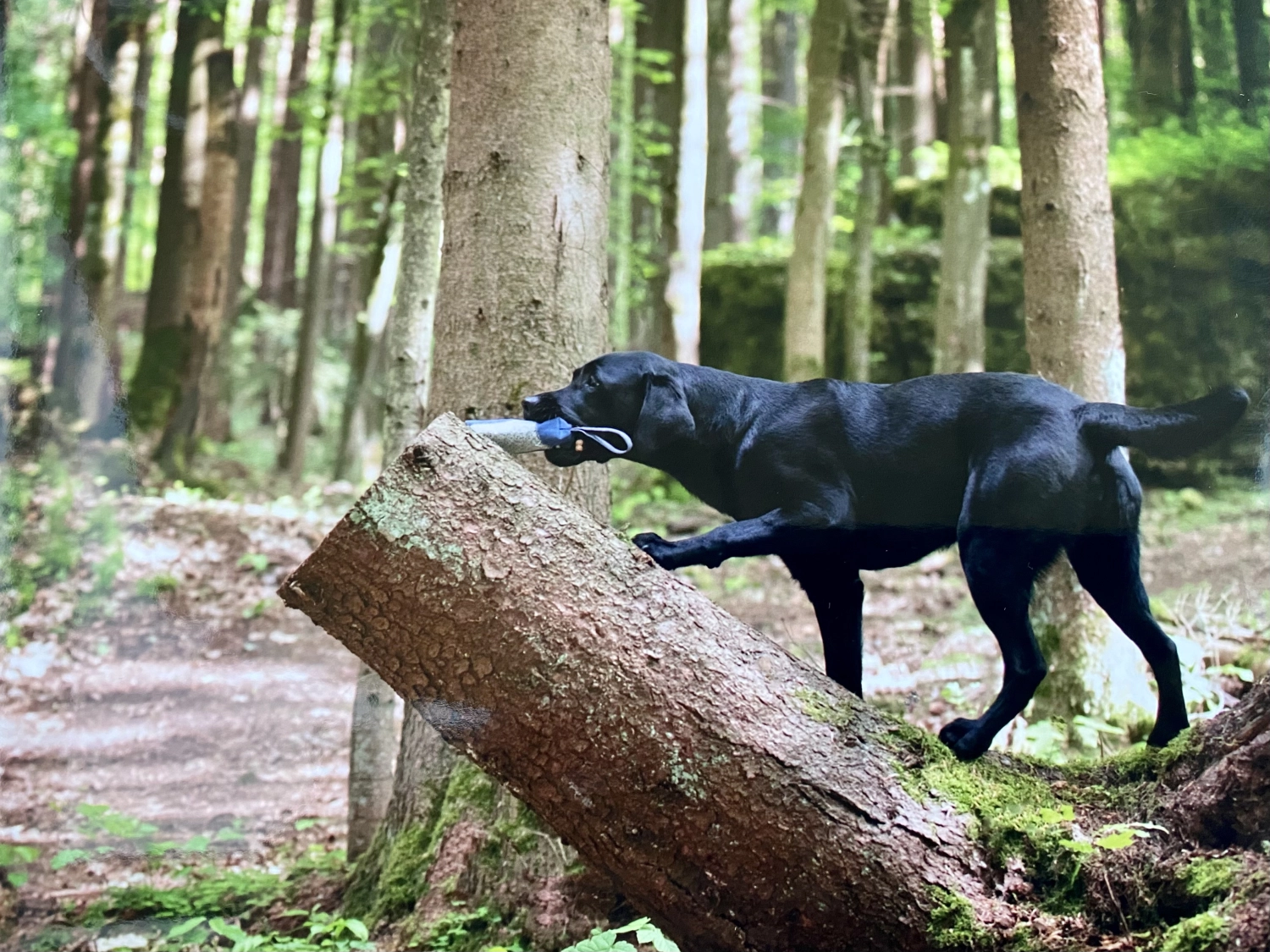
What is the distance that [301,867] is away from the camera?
4730mm

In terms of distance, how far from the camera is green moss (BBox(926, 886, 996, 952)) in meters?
2.52

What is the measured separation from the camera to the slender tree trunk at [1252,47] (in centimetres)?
439

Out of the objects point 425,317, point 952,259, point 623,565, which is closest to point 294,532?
point 425,317

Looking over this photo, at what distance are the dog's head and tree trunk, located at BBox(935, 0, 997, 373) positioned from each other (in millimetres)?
5015

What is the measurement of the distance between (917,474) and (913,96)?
43.0ft

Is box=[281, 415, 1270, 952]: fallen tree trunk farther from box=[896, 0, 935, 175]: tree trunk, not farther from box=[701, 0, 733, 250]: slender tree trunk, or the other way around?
box=[896, 0, 935, 175]: tree trunk

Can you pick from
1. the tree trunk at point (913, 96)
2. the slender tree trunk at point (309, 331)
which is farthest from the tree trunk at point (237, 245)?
the tree trunk at point (913, 96)

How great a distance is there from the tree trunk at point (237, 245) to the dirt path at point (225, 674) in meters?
4.41

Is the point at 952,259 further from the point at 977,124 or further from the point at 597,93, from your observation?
the point at 597,93

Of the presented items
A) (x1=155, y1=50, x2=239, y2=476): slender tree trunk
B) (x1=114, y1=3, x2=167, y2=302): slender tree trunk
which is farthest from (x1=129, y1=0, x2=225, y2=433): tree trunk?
(x1=114, y1=3, x2=167, y2=302): slender tree trunk

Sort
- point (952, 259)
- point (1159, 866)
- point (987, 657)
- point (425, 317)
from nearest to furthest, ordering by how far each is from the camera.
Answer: point (1159, 866), point (425, 317), point (987, 657), point (952, 259)

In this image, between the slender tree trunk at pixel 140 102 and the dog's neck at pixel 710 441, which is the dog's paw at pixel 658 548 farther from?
the slender tree trunk at pixel 140 102

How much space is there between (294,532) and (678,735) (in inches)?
331

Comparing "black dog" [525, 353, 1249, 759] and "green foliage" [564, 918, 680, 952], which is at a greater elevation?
"black dog" [525, 353, 1249, 759]
